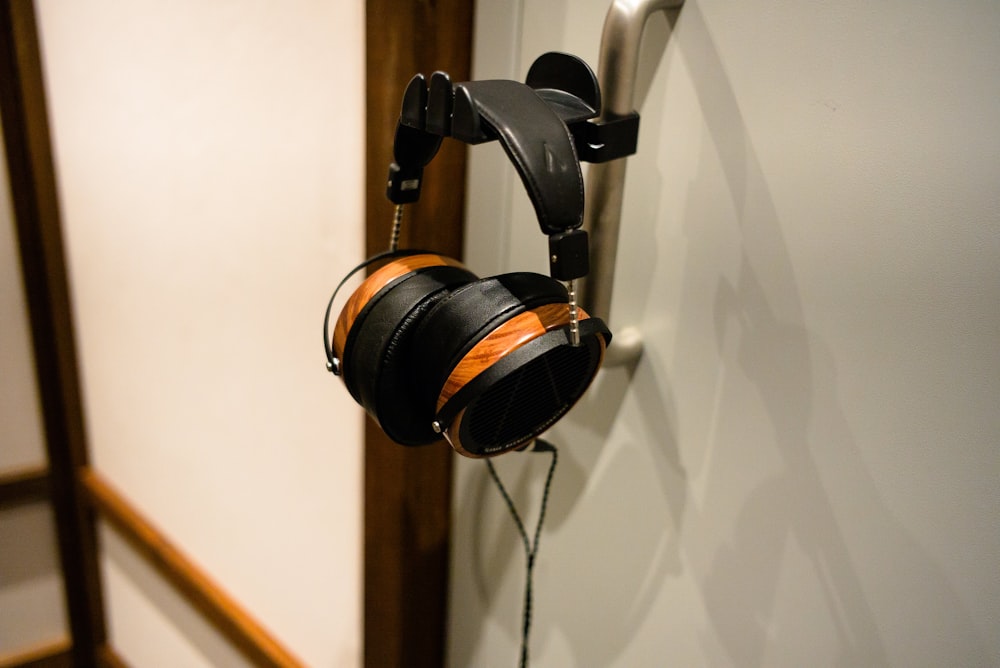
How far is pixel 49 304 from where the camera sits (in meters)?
1.50

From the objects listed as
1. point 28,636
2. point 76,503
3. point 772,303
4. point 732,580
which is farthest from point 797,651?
point 28,636

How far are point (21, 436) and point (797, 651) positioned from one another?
1579 millimetres

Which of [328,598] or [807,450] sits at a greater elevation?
[807,450]

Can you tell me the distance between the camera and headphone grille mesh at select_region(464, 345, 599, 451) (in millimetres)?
493

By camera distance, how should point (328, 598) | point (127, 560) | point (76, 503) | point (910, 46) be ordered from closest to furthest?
point (910, 46) < point (328, 598) < point (127, 560) < point (76, 503)

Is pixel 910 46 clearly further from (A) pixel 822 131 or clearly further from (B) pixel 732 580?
(B) pixel 732 580

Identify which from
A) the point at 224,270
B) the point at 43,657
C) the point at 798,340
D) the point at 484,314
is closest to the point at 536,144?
the point at 484,314

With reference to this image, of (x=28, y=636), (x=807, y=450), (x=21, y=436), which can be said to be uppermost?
(x=807, y=450)

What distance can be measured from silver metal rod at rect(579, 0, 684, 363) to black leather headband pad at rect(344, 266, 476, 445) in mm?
116

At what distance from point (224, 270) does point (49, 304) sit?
681 mm

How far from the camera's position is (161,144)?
109 centimetres

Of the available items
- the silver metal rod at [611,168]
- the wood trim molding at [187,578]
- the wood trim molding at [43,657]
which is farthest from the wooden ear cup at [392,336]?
the wood trim molding at [43,657]

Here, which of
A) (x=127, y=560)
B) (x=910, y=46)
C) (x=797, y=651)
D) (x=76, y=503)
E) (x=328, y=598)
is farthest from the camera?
(x=76, y=503)

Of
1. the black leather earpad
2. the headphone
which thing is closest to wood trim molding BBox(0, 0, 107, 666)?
the headphone
